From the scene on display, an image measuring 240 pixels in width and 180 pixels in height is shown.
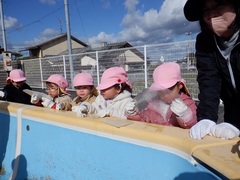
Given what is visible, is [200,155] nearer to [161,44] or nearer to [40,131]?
[40,131]

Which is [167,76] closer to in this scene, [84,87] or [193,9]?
[193,9]

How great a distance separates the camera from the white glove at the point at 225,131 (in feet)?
3.95

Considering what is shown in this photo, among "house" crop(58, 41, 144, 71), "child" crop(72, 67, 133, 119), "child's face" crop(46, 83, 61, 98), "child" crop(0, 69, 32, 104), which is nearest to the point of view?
"child" crop(72, 67, 133, 119)

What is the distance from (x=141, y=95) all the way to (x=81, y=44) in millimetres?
37524

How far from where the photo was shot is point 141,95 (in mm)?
1692

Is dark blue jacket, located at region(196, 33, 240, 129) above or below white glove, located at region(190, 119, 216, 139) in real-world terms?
above

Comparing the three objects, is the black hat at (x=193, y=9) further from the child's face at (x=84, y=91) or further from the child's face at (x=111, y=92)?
the child's face at (x=84, y=91)

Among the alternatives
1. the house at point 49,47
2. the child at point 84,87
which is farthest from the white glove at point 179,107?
the house at point 49,47

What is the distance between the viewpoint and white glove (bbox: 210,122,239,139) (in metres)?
1.20

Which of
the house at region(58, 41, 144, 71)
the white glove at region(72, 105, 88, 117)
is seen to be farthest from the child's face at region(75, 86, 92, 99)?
the house at region(58, 41, 144, 71)

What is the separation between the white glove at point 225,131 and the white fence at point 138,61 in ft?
13.9

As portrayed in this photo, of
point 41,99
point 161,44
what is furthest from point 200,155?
point 161,44

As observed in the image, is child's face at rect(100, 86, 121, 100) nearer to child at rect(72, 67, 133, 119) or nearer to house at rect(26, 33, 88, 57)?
child at rect(72, 67, 133, 119)

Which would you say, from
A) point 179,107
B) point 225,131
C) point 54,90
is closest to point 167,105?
point 179,107
